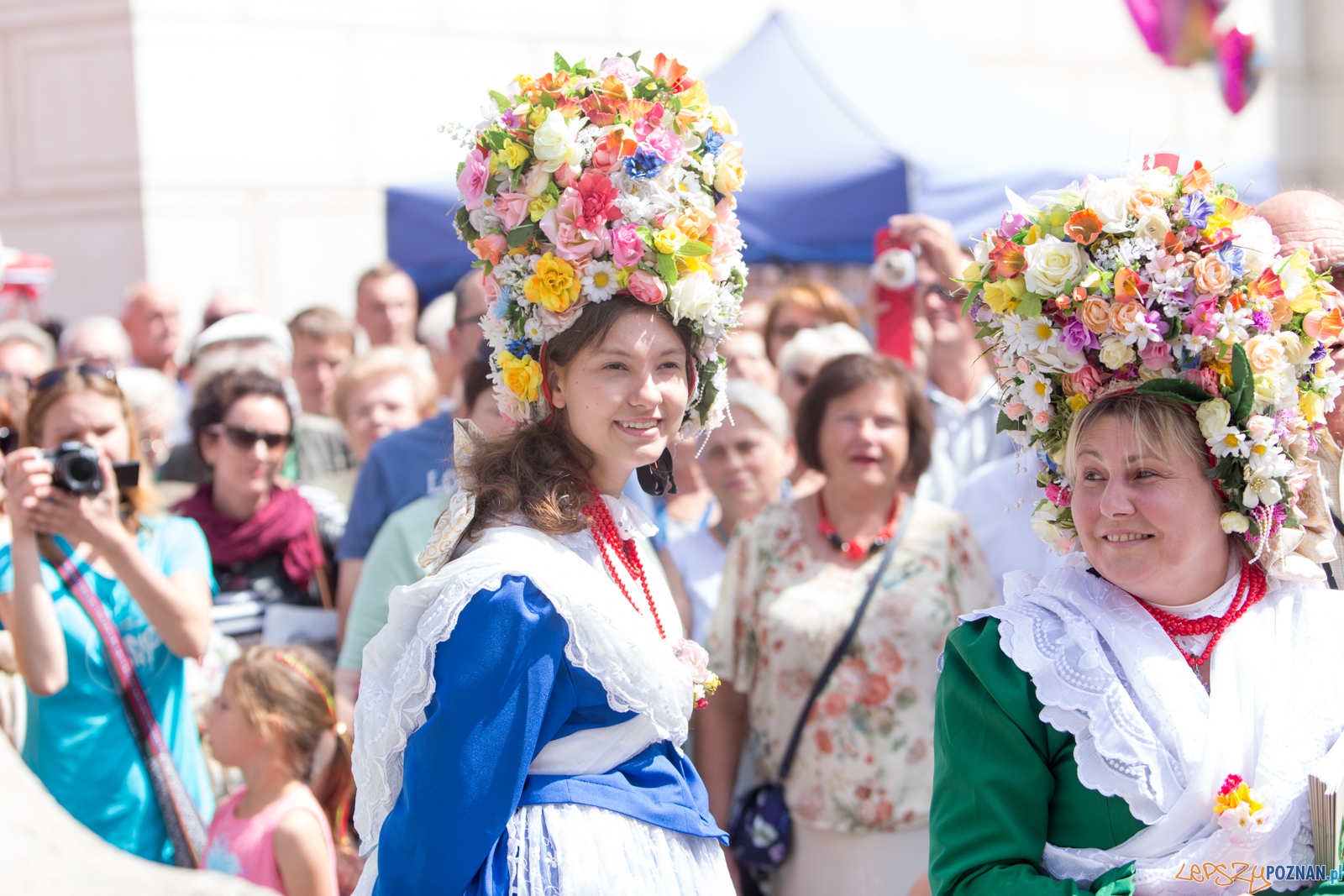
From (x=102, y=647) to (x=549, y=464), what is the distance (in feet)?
5.68

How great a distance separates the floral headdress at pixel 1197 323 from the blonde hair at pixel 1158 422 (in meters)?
A: 0.02

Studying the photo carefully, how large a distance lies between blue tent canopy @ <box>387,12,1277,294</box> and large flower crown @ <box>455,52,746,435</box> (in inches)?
157

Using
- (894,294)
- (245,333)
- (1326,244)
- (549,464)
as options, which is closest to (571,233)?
(549,464)

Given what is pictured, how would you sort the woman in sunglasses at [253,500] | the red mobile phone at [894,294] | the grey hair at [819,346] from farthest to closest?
the grey hair at [819,346] → the red mobile phone at [894,294] → the woman in sunglasses at [253,500]

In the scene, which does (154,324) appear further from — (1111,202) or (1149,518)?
(1149,518)

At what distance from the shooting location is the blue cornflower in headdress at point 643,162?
2416 mm

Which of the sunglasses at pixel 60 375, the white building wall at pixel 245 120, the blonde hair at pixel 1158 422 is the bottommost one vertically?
the blonde hair at pixel 1158 422

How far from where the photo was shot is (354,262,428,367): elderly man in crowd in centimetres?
628

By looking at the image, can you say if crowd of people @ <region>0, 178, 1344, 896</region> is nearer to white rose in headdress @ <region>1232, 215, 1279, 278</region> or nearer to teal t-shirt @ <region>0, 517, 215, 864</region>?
teal t-shirt @ <region>0, 517, 215, 864</region>

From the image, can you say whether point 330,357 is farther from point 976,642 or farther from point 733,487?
point 976,642

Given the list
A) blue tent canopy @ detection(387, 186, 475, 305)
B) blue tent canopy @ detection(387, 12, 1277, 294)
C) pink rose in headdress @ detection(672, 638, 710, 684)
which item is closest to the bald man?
pink rose in headdress @ detection(672, 638, 710, 684)

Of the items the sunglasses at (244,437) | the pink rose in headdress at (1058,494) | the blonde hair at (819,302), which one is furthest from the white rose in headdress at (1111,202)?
the blonde hair at (819,302)

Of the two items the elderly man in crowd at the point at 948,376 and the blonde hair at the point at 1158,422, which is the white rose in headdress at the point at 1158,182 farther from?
the elderly man in crowd at the point at 948,376

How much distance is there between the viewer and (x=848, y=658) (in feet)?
12.1
